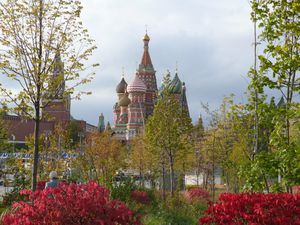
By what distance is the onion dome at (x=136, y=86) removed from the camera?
6756cm

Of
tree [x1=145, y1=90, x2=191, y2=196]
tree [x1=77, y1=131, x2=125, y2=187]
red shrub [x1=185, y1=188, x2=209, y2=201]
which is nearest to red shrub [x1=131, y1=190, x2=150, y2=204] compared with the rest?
tree [x1=77, y1=131, x2=125, y2=187]

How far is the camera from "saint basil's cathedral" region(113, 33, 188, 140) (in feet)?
222

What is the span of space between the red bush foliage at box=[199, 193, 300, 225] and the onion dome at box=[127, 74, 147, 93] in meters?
61.0

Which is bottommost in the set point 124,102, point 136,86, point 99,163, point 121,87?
point 99,163

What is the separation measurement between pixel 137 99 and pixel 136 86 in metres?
2.05

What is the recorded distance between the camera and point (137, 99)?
2680 inches

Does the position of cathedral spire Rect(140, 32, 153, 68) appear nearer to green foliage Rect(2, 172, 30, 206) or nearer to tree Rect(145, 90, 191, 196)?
tree Rect(145, 90, 191, 196)

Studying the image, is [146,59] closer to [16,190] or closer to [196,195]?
[196,195]

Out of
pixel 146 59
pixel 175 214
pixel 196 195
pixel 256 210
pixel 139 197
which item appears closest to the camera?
pixel 256 210

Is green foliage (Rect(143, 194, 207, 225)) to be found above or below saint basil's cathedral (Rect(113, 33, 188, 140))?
below

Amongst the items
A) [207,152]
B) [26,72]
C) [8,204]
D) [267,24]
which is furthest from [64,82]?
[207,152]

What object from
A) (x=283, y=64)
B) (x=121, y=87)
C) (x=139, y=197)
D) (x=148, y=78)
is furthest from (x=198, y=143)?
(x=121, y=87)

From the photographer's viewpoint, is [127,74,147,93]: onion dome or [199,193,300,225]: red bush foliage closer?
[199,193,300,225]: red bush foliage

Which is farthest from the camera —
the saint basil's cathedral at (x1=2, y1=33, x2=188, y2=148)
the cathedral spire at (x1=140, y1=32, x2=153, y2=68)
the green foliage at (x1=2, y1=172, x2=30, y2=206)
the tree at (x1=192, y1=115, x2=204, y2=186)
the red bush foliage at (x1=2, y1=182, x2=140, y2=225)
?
the cathedral spire at (x1=140, y1=32, x2=153, y2=68)
